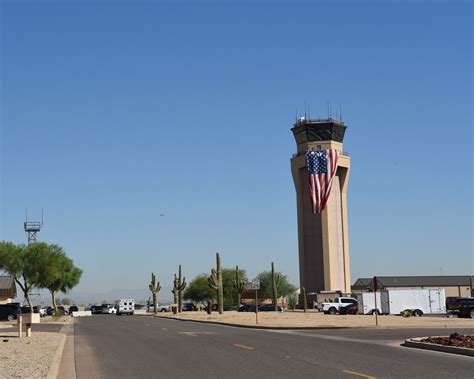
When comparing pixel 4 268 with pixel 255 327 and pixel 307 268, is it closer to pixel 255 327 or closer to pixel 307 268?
pixel 255 327

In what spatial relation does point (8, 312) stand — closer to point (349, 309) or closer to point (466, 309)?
point (349, 309)

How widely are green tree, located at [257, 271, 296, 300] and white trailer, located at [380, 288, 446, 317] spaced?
68034mm

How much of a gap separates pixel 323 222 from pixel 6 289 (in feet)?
158

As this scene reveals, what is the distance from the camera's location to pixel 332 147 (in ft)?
365

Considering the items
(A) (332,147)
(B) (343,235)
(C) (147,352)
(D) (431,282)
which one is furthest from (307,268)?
(C) (147,352)

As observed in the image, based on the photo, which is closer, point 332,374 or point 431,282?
point 332,374

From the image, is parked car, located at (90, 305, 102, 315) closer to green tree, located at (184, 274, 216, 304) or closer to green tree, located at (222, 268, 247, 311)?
green tree, located at (222, 268, 247, 311)

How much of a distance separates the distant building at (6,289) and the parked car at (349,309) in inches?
1876

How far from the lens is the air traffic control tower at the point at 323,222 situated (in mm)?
108688

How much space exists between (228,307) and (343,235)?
21.9 meters

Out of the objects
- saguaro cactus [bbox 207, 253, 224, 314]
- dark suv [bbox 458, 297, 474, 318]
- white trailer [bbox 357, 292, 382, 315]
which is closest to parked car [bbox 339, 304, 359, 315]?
white trailer [bbox 357, 292, 382, 315]

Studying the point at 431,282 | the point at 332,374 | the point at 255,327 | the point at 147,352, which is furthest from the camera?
the point at 431,282

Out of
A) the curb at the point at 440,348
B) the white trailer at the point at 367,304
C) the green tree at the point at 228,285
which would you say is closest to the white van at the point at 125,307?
the green tree at the point at 228,285

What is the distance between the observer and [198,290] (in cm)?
13538
